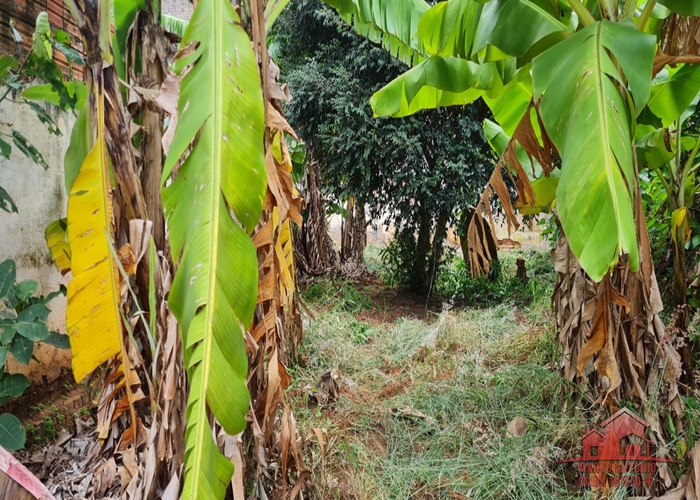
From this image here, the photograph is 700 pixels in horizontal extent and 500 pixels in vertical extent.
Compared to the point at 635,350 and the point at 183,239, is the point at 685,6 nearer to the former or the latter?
the point at 635,350

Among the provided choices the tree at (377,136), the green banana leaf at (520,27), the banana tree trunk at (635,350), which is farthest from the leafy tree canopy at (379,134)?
the banana tree trunk at (635,350)

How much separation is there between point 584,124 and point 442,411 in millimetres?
1550

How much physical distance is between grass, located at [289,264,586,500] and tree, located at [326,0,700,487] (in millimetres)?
341

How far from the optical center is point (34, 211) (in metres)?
2.14

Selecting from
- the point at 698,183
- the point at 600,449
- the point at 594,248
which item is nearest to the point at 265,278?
the point at 594,248

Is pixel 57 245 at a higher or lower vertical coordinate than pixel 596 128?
lower

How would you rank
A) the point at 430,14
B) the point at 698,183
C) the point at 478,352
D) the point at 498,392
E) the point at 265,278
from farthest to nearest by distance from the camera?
1. the point at 478,352
2. the point at 698,183
3. the point at 498,392
4. the point at 430,14
5. the point at 265,278

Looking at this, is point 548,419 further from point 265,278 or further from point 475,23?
point 475,23

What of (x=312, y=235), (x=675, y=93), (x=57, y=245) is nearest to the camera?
(x=57, y=245)

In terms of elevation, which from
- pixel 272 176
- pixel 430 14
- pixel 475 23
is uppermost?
pixel 430 14

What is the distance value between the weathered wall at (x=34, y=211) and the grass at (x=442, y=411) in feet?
4.40

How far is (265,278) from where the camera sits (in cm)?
115

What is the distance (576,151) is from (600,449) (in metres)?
1.13

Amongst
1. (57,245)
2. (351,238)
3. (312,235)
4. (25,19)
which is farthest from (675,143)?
(351,238)
